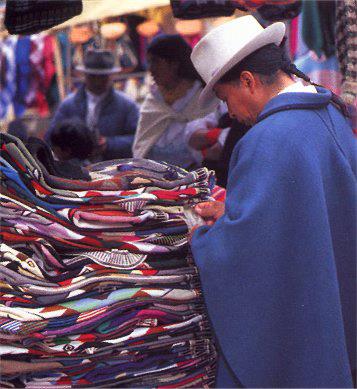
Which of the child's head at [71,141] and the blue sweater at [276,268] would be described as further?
the child's head at [71,141]

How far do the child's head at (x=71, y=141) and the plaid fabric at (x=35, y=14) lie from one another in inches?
36.0

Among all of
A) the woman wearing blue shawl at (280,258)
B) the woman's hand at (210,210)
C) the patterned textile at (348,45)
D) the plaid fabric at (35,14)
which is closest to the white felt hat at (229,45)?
the woman wearing blue shawl at (280,258)

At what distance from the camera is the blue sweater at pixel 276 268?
191 cm

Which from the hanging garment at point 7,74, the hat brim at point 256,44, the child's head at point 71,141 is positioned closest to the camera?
the hat brim at point 256,44

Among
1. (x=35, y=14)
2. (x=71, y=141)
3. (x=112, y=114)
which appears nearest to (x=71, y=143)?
(x=71, y=141)

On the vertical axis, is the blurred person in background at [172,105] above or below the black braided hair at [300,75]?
below

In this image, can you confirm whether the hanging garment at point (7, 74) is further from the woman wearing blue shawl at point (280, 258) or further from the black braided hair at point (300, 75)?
the woman wearing blue shawl at point (280, 258)

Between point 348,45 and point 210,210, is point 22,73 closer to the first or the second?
point 348,45

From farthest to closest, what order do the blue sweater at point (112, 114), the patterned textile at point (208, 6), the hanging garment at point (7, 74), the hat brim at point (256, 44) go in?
the hanging garment at point (7, 74) < the blue sweater at point (112, 114) < the patterned textile at point (208, 6) < the hat brim at point (256, 44)

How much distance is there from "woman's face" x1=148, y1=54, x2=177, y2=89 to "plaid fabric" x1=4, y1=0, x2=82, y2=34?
123cm

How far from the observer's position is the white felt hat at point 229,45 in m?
2.10

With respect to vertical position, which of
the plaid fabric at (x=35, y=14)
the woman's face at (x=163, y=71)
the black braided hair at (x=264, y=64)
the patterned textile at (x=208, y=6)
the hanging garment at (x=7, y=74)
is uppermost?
the black braided hair at (x=264, y=64)

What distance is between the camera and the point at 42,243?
2.00 meters

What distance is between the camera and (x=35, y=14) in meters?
2.67
